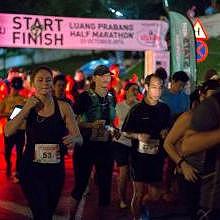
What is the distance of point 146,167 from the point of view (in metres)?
6.89

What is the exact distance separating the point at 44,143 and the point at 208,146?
7.08 feet

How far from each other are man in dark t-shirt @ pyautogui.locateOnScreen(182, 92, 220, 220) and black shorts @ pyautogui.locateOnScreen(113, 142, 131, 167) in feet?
14.1

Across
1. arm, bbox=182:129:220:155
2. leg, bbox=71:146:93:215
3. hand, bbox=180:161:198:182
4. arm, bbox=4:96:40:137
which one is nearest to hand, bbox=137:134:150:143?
leg, bbox=71:146:93:215

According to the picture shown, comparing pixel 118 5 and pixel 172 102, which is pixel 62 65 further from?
pixel 172 102

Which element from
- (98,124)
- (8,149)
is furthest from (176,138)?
(8,149)

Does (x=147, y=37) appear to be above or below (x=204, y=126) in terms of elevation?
above

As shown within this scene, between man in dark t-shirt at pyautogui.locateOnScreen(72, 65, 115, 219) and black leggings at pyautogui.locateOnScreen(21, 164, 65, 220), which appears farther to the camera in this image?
man in dark t-shirt at pyautogui.locateOnScreen(72, 65, 115, 219)

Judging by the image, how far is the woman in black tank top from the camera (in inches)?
215

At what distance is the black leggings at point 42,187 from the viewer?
5.45 m

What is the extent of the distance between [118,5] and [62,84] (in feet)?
75.6

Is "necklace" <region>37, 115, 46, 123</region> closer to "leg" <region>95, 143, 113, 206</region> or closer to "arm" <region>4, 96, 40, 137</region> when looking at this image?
"arm" <region>4, 96, 40, 137</region>

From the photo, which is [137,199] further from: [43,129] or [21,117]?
[21,117]

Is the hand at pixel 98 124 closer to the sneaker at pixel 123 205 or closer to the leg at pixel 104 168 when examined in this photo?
the leg at pixel 104 168

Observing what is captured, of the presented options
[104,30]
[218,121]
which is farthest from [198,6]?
[218,121]
